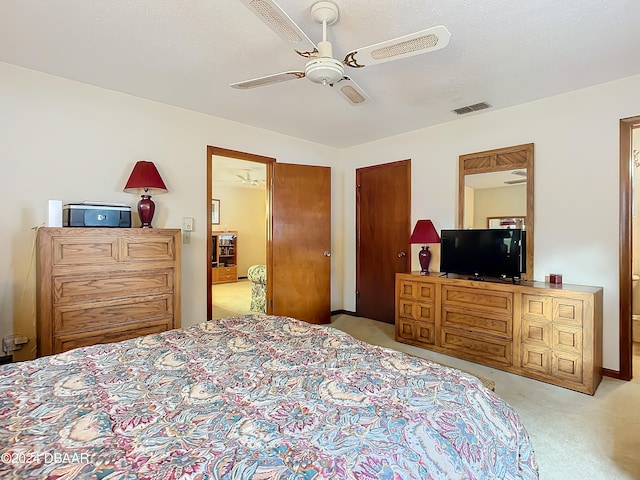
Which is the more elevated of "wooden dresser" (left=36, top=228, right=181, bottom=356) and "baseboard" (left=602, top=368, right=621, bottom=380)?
"wooden dresser" (left=36, top=228, right=181, bottom=356)

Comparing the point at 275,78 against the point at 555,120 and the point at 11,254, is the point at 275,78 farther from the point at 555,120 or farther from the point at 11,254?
the point at 555,120

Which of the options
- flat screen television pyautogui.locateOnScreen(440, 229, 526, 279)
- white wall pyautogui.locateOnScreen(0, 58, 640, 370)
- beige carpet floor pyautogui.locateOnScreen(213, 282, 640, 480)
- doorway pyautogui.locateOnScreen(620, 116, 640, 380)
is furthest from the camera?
flat screen television pyautogui.locateOnScreen(440, 229, 526, 279)

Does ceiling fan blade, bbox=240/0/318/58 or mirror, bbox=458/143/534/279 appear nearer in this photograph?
ceiling fan blade, bbox=240/0/318/58

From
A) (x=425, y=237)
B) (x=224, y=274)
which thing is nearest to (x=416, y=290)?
(x=425, y=237)

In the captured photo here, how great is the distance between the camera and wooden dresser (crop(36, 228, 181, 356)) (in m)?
2.25

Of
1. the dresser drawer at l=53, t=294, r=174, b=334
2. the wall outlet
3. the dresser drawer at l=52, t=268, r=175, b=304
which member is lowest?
the wall outlet

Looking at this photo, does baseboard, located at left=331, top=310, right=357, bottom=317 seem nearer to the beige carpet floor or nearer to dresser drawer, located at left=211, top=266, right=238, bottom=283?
the beige carpet floor

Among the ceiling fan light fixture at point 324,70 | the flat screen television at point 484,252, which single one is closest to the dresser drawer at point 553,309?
the flat screen television at point 484,252

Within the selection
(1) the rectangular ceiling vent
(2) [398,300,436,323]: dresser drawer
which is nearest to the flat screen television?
(2) [398,300,436,323]: dresser drawer

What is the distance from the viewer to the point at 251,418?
0.96 meters

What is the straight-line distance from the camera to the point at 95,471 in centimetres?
72

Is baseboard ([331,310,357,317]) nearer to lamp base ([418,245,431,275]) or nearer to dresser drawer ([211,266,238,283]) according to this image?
lamp base ([418,245,431,275])

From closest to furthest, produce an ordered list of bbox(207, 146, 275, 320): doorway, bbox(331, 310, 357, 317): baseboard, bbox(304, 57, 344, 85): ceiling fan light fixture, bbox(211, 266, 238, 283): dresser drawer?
bbox(304, 57, 344, 85): ceiling fan light fixture → bbox(207, 146, 275, 320): doorway → bbox(331, 310, 357, 317): baseboard → bbox(211, 266, 238, 283): dresser drawer

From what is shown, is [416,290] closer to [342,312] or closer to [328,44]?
[342,312]
